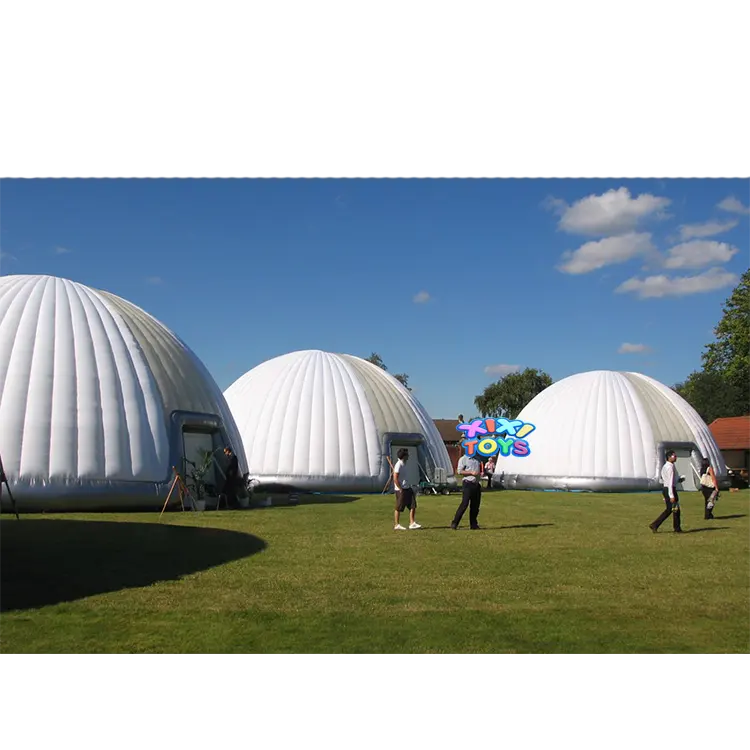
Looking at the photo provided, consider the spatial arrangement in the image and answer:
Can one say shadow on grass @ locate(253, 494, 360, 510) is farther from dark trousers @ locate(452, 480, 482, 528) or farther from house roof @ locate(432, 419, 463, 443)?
house roof @ locate(432, 419, 463, 443)

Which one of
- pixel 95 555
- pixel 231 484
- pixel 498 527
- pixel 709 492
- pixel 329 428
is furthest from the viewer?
pixel 329 428

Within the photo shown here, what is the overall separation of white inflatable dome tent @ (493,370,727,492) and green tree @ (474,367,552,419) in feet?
134

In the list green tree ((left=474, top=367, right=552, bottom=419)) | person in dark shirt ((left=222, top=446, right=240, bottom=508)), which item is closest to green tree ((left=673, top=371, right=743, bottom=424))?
green tree ((left=474, top=367, right=552, bottom=419))

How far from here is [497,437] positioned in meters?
42.2

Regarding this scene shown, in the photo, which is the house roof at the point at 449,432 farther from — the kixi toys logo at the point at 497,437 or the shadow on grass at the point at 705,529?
the shadow on grass at the point at 705,529

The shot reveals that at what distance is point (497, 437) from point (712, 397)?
61.2 m

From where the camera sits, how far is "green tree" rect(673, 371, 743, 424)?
8994 cm

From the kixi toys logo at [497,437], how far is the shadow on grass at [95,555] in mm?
26682

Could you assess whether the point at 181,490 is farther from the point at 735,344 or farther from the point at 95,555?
the point at 735,344

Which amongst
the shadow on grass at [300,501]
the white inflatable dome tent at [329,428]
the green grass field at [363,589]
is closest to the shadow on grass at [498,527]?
the green grass field at [363,589]

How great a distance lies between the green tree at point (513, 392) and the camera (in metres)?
83.9

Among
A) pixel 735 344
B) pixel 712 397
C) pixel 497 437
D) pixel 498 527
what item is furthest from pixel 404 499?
pixel 712 397

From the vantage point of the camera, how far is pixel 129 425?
21656 mm

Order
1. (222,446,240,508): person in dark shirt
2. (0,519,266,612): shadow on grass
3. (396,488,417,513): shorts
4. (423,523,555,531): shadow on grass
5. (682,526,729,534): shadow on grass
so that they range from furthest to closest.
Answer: (222,446,240,508): person in dark shirt → (682,526,729,534): shadow on grass → (423,523,555,531): shadow on grass → (396,488,417,513): shorts → (0,519,266,612): shadow on grass
